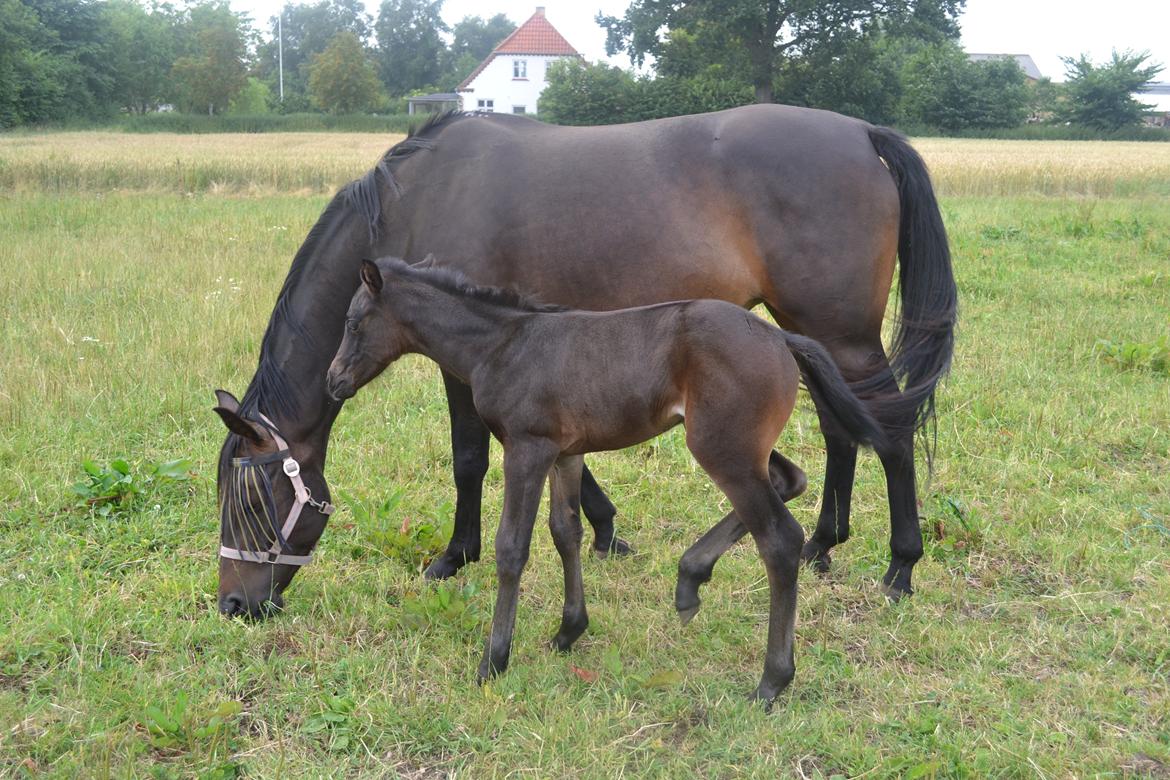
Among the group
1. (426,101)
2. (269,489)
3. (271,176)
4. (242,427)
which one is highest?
(426,101)

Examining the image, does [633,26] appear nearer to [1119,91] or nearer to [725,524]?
[1119,91]

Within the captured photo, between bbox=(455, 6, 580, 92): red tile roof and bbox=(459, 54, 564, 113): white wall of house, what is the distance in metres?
0.35

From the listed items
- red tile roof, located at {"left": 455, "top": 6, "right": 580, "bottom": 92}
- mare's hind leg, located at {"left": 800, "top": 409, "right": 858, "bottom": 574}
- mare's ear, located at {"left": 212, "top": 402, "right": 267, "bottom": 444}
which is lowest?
mare's hind leg, located at {"left": 800, "top": 409, "right": 858, "bottom": 574}

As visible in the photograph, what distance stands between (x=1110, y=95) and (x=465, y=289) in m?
56.5

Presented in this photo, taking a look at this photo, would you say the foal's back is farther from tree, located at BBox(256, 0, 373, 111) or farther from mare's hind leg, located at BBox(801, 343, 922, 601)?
tree, located at BBox(256, 0, 373, 111)

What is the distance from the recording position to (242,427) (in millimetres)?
3520

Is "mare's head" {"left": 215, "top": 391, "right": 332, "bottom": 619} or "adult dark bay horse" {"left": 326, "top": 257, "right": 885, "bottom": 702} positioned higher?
"adult dark bay horse" {"left": 326, "top": 257, "right": 885, "bottom": 702}

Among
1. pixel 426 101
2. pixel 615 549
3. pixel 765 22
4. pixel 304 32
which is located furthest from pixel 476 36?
pixel 615 549

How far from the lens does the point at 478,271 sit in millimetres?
3885

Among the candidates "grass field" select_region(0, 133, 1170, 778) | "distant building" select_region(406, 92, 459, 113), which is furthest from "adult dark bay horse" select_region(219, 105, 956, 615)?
"distant building" select_region(406, 92, 459, 113)

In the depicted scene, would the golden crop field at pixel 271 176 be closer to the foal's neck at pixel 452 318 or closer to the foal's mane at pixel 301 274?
the foal's mane at pixel 301 274

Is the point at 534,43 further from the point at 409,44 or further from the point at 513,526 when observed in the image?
the point at 513,526

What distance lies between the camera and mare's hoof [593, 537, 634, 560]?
446 centimetres

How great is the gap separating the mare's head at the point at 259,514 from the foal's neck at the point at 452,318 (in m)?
0.82
